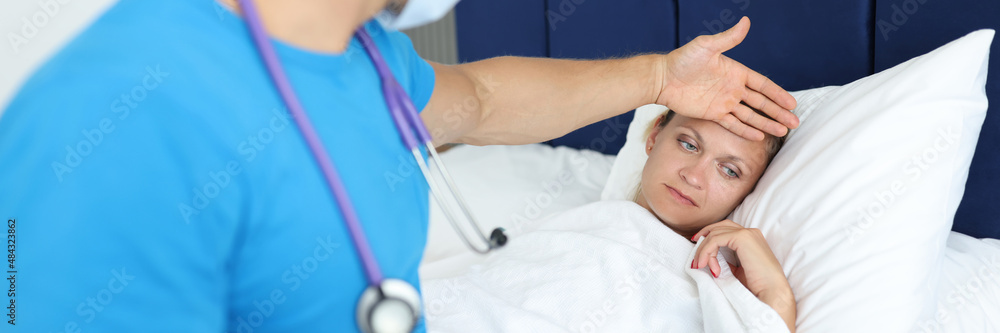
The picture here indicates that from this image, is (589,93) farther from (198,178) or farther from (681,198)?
(198,178)

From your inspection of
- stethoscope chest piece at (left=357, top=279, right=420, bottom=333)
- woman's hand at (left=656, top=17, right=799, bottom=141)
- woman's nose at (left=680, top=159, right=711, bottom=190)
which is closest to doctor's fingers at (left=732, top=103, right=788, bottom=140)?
woman's hand at (left=656, top=17, right=799, bottom=141)

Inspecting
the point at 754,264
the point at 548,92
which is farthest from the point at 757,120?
the point at 548,92

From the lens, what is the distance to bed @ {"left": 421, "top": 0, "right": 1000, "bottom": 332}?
1.13 m

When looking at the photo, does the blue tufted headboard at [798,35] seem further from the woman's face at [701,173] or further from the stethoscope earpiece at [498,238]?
the stethoscope earpiece at [498,238]

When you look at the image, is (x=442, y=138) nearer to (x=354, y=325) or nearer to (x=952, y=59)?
(x=354, y=325)

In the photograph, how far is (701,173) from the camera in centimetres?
128

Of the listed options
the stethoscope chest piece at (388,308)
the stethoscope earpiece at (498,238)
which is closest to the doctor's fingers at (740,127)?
the stethoscope earpiece at (498,238)

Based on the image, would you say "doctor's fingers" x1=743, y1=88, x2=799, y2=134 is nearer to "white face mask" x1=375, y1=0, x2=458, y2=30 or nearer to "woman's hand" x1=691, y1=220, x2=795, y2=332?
"woman's hand" x1=691, y1=220, x2=795, y2=332

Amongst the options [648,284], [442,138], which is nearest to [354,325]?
[442,138]

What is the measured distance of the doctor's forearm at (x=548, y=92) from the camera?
0.98m

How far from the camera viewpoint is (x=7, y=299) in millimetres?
409

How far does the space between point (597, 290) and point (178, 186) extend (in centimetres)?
84

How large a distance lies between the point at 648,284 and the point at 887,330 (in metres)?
0.35

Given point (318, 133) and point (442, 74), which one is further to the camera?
point (442, 74)
